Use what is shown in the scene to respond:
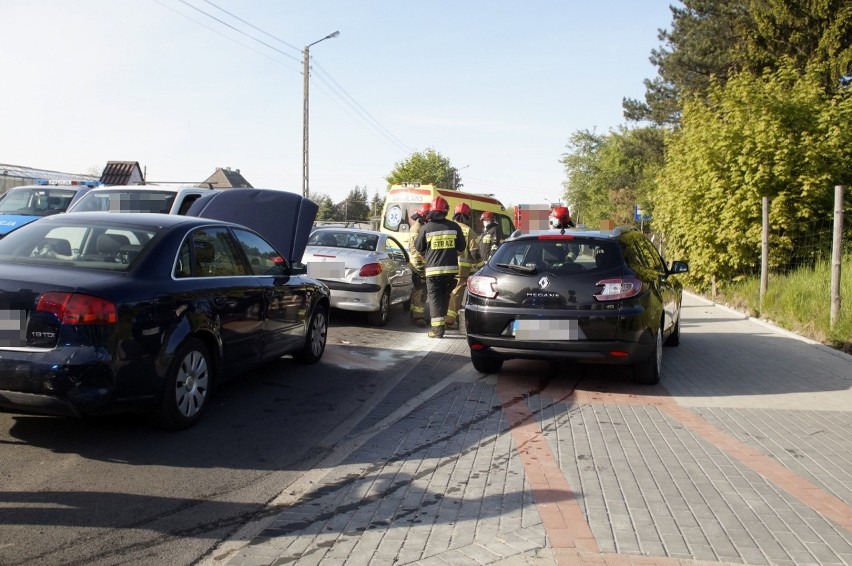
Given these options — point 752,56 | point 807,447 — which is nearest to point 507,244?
point 807,447

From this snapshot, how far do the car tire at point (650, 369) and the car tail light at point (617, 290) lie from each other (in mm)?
690

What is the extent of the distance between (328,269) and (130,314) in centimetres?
648

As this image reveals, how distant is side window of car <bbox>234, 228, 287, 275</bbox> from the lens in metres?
6.98

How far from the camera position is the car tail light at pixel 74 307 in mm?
4695

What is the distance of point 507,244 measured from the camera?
317 inches

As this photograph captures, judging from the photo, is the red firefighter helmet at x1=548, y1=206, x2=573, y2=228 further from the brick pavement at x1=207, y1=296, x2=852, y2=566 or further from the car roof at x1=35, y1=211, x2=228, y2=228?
the car roof at x1=35, y1=211, x2=228, y2=228

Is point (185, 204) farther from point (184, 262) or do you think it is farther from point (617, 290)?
point (617, 290)

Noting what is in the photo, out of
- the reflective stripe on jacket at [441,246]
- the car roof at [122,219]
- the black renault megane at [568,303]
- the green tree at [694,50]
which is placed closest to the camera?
the car roof at [122,219]

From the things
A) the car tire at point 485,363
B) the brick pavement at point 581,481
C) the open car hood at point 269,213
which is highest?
the open car hood at point 269,213

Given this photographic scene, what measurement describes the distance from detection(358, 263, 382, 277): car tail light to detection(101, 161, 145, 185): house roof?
24.6m

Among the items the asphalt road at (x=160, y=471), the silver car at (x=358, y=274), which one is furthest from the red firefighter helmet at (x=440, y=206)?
the asphalt road at (x=160, y=471)

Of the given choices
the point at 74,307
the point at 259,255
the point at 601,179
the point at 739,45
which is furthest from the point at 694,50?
the point at 601,179

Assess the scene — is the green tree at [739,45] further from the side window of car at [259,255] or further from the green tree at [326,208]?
the green tree at [326,208]

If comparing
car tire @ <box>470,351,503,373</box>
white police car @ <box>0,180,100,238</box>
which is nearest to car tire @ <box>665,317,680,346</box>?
car tire @ <box>470,351,503,373</box>
